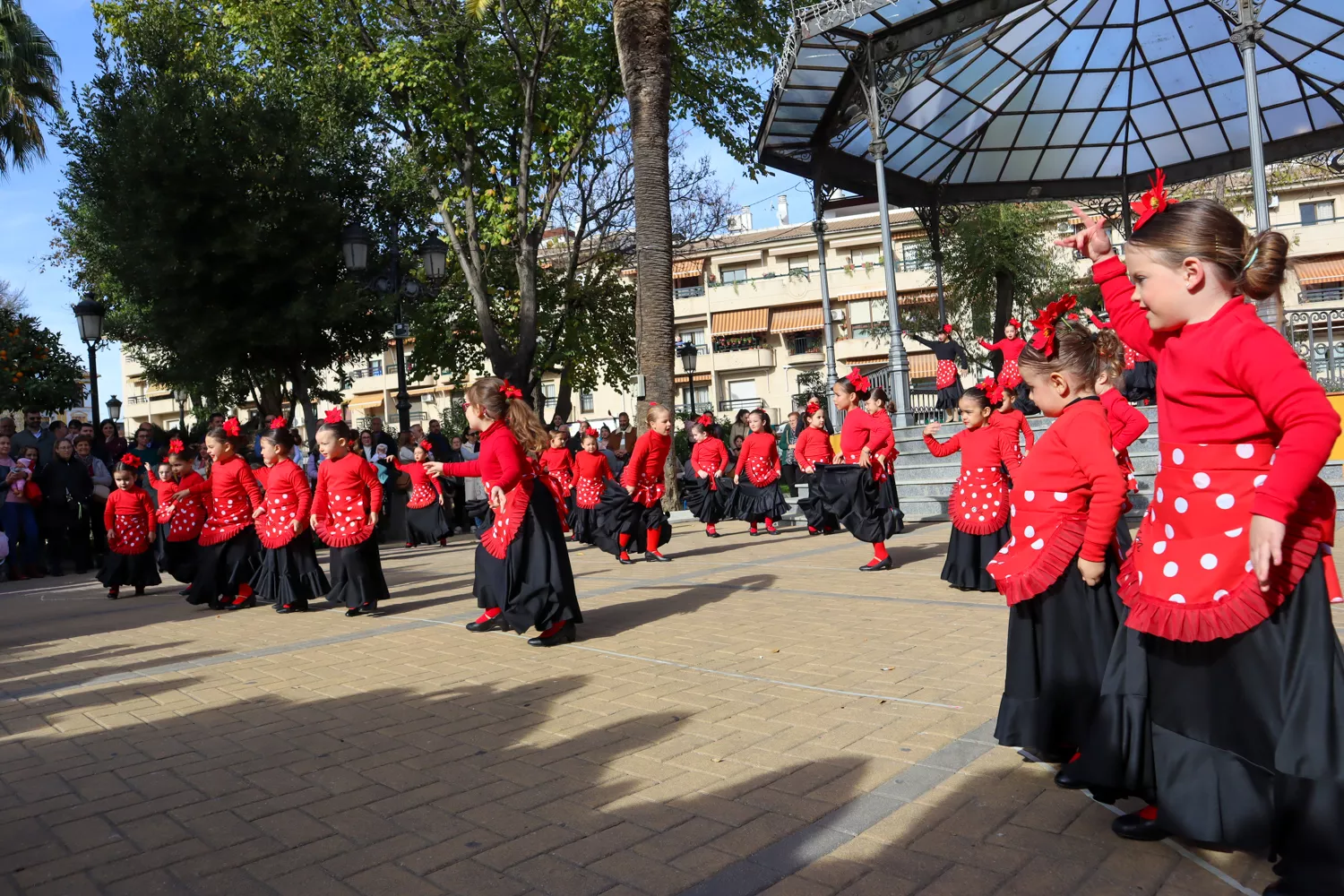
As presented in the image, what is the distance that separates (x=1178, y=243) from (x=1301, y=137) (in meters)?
22.9

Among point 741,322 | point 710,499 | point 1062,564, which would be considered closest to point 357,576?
point 1062,564

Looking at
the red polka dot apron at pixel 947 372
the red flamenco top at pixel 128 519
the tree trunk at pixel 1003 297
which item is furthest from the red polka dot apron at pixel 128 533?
the tree trunk at pixel 1003 297

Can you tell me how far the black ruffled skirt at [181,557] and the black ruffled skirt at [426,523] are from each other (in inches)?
195

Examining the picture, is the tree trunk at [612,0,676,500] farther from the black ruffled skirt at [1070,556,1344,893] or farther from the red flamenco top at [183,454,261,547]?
the black ruffled skirt at [1070,556,1344,893]

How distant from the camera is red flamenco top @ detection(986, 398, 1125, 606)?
3729 millimetres

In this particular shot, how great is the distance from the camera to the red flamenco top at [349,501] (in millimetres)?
8820

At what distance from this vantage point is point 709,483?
15.7 m

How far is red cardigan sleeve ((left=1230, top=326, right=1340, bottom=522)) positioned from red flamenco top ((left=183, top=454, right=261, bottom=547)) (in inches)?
356

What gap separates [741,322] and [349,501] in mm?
48358

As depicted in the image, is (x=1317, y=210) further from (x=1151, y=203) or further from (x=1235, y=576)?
(x=1235, y=576)

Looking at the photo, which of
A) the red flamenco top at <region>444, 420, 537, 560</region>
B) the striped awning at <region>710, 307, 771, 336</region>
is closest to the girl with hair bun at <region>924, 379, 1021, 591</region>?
the red flamenco top at <region>444, 420, 537, 560</region>

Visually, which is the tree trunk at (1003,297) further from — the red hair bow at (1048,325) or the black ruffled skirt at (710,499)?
the red hair bow at (1048,325)

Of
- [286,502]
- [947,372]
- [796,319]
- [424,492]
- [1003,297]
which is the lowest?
[424,492]

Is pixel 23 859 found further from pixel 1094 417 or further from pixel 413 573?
pixel 413 573
